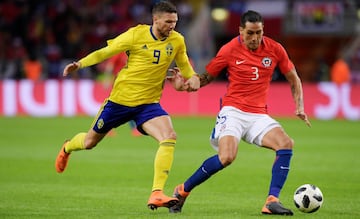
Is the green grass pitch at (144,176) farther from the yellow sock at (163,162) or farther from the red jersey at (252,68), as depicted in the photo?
the red jersey at (252,68)

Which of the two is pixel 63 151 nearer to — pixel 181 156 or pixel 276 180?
pixel 276 180

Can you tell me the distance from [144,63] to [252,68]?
121 cm

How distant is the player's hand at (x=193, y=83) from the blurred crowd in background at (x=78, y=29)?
21120 millimetres

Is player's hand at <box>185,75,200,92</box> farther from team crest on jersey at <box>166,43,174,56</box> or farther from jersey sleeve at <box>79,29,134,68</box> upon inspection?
jersey sleeve at <box>79,29,134,68</box>

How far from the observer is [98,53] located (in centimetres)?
933

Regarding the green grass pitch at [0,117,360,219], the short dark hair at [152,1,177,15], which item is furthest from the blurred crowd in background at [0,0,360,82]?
the short dark hair at [152,1,177,15]

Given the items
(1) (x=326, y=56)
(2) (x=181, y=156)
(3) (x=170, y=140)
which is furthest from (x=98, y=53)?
(1) (x=326, y=56)

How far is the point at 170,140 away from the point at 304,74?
24498mm

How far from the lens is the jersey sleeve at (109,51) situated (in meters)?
9.26

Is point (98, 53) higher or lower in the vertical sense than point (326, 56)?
higher

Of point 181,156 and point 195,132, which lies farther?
point 195,132

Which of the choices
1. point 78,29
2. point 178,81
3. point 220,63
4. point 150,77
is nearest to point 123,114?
point 150,77

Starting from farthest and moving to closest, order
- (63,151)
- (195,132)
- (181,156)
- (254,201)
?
(195,132) → (181,156) → (63,151) → (254,201)

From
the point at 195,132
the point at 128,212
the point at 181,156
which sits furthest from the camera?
the point at 195,132
